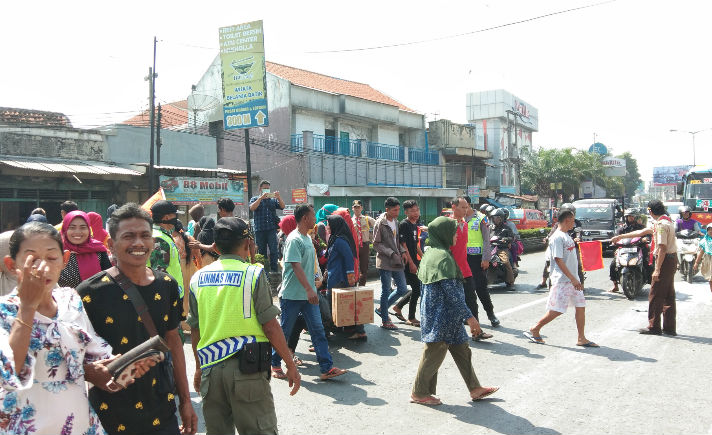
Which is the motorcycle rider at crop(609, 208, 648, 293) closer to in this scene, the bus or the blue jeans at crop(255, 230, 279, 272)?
the blue jeans at crop(255, 230, 279, 272)

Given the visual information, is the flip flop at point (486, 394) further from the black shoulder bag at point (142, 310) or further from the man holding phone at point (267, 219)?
the man holding phone at point (267, 219)

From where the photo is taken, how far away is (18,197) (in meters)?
15.2

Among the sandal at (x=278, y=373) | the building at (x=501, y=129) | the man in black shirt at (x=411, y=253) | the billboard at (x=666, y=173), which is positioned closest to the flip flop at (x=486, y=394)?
the sandal at (x=278, y=373)

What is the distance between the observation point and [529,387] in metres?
5.29

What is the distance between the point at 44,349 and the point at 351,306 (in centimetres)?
472

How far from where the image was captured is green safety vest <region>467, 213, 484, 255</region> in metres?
8.20

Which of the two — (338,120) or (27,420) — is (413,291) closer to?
(27,420)

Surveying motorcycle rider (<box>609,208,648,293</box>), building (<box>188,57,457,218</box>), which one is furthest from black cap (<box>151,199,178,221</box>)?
building (<box>188,57,457,218</box>)

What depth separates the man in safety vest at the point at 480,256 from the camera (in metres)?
7.84

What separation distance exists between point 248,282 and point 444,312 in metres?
2.22

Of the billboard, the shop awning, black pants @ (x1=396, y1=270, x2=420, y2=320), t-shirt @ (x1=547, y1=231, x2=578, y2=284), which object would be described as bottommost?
black pants @ (x1=396, y1=270, x2=420, y2=320)

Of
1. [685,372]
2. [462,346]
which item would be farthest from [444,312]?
[685,372]

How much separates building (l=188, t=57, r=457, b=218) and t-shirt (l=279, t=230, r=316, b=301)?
16.7m

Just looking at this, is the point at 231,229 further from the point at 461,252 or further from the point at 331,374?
the point at 461,252
